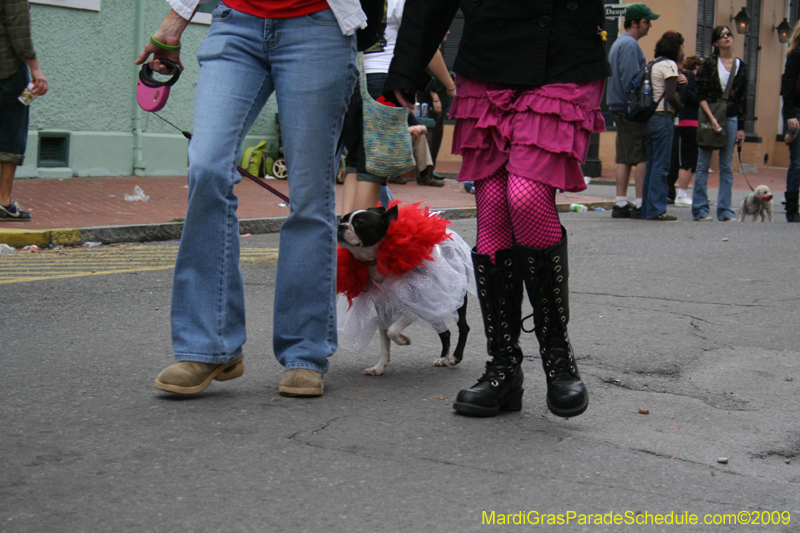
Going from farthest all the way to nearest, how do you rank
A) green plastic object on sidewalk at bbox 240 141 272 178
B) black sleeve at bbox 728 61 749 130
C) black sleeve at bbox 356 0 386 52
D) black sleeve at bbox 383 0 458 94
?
green plastic object on sidewalk at bbox 240 141 272 178, black sleeve at bbox 728 61 749 130, black sleeve at bbox 356 0 386 52, black sleeve at bbox 383 0 458 94

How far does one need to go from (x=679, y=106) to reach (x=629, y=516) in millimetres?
7724

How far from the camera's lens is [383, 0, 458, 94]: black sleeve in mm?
2873

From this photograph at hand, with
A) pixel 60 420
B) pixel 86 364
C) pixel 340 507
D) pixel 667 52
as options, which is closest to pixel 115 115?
pixel 667 52

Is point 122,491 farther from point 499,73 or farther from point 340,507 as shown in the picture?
point 499,73

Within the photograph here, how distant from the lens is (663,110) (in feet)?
30.3

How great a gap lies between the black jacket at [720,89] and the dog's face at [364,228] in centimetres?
730

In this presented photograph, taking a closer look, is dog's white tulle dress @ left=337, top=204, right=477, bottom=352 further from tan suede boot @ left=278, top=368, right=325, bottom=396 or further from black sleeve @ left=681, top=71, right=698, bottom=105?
black sleeve @ left=681, top=71, right=698, bottom=105

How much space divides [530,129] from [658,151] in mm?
6981

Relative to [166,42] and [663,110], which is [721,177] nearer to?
[663,110]

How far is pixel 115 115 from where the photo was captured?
11625 mm

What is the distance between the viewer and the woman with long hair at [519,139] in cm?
278

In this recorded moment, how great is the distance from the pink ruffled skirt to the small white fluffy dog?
24.5 ft

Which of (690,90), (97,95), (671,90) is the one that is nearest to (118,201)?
(97,95)

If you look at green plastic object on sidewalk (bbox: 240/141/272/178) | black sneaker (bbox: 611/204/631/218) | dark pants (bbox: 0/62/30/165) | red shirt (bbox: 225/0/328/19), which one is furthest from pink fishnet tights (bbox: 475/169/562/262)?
green plastic object on sidewalk (bbox: 240/141/272/178)
